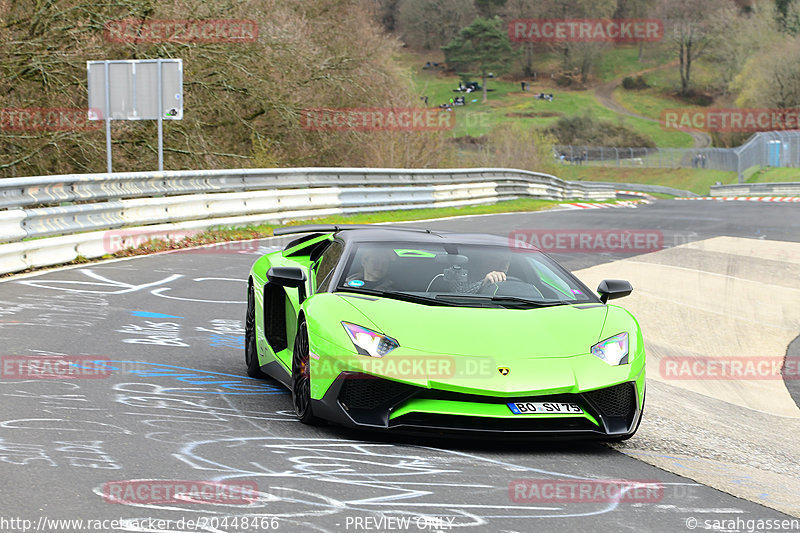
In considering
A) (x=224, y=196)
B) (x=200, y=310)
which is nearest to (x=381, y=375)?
(x=200, y=310)

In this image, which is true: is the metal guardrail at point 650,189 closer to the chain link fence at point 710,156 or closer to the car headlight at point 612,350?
the chain link fence at point 710,156

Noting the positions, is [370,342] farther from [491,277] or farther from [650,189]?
[650,189]

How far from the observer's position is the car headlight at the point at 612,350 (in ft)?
19.8

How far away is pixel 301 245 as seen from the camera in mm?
8344

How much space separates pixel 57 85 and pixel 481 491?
59.8 ft

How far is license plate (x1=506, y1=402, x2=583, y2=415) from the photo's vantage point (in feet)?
18.6

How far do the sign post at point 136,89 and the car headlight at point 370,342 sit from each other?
47.1 feet

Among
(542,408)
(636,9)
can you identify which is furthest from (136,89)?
(636,9)

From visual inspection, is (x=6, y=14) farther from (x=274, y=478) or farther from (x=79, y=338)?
(x=274, y=478)

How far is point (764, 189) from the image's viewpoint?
54625 mm

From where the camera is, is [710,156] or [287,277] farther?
[710,156]

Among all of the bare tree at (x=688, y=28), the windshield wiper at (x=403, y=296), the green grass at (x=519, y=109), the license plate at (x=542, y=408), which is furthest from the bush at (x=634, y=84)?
the license plate at (x=542, y=408)

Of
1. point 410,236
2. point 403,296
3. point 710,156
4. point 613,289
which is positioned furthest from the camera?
point 710,156

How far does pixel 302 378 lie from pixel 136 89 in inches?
574
